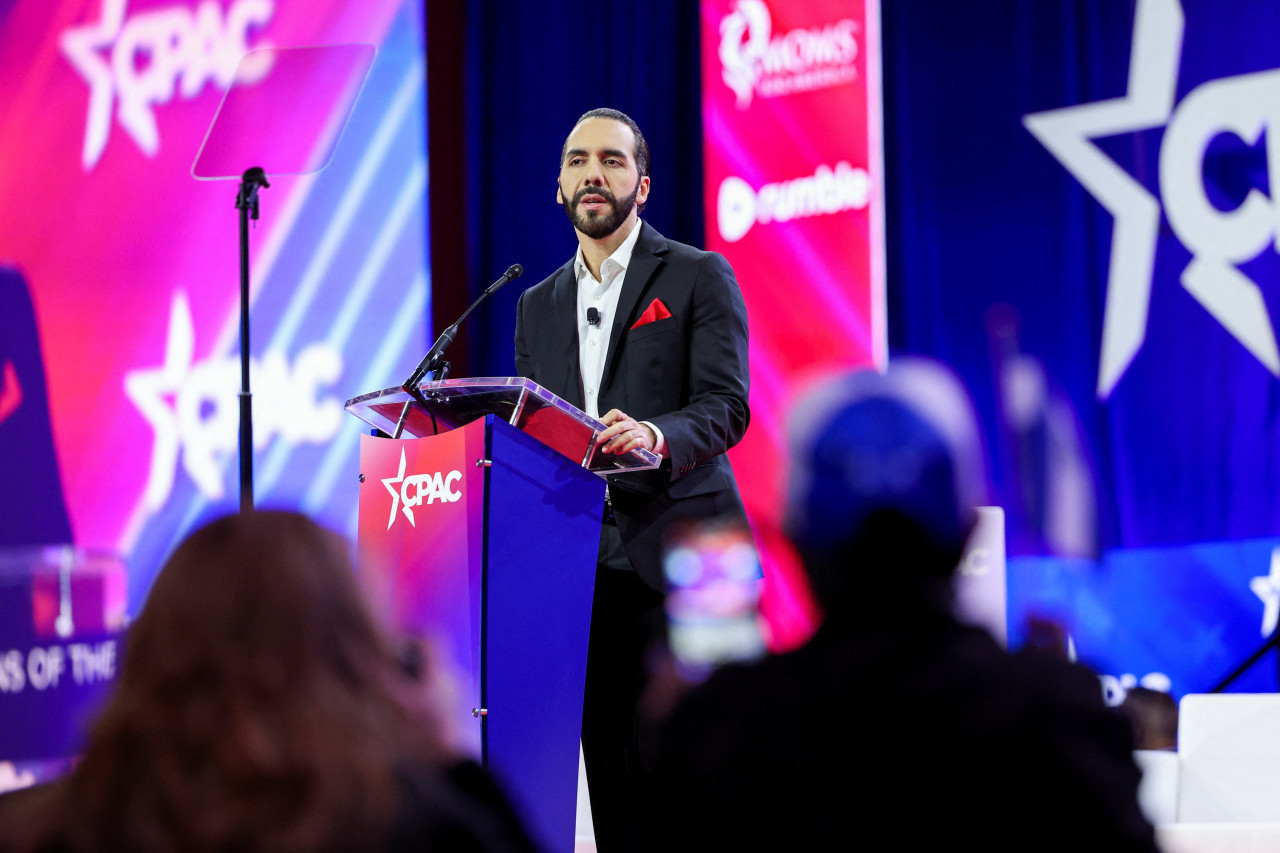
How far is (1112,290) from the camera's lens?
163 inches

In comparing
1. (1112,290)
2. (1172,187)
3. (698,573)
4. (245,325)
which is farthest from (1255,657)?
(245,325)

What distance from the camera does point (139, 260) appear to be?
204 inches

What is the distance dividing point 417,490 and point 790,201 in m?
2.60

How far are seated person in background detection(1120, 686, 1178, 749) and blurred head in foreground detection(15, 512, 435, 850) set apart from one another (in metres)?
3.48

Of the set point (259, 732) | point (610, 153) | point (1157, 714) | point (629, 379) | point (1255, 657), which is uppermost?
point (610, 153)

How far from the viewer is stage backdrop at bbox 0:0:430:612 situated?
4.97m

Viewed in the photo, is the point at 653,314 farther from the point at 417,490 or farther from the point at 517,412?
the point at 417,490

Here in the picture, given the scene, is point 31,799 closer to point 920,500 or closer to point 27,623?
point 920,500

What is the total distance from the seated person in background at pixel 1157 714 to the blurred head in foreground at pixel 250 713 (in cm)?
348

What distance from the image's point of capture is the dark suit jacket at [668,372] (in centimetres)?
238

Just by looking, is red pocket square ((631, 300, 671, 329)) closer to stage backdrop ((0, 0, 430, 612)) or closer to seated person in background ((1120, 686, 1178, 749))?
seated person in background ((1120, 686, 1178, 749))

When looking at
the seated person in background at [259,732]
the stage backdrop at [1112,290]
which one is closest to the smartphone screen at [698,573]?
the seated person in background at [259,732]

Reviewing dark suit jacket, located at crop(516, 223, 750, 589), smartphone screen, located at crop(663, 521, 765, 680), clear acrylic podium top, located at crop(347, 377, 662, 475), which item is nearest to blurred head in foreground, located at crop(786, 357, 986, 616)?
clear acrylic podium top, located at crop(347, 377, 662, 475)

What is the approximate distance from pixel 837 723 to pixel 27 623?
4.65 m
